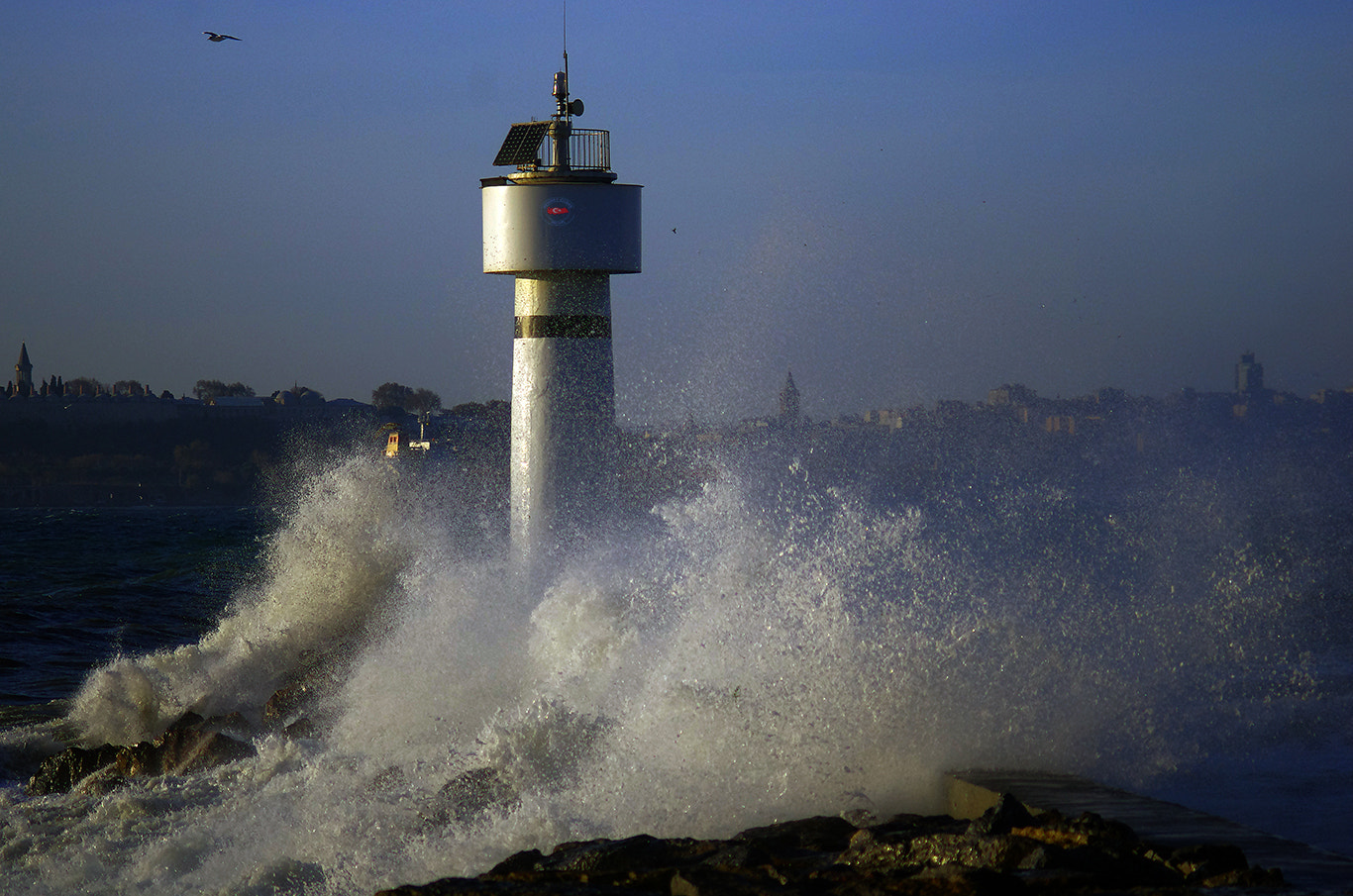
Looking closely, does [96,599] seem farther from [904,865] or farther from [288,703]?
[904,865]

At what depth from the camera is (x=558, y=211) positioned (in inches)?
371

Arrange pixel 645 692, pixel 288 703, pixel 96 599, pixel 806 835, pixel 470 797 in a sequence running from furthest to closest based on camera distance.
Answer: pixel 96 599
pixel 288 703
pixel 645 692
pixel 470 797
pixel 806 835

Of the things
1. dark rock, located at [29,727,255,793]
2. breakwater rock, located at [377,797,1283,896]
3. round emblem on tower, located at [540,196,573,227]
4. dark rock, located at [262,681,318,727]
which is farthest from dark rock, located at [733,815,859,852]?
round emblem on tower, located at [540,196,573,227]

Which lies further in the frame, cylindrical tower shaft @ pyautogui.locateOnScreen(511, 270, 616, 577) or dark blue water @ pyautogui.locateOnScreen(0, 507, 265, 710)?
dark blue water @ pyautogui.locateOnScreen(0, 507, 265, 710)

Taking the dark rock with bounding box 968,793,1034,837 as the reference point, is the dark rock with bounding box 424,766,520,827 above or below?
below

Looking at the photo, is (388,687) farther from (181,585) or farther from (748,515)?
(181,585)

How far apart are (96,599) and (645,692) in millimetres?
14953

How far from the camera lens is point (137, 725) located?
30.8ft

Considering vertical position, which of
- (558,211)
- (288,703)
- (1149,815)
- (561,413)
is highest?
(558,211)

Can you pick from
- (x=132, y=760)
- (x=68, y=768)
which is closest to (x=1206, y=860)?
(x=132, y=760)

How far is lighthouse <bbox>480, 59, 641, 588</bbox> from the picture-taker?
9367mm

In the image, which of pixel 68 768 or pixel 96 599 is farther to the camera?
pixel 96 599

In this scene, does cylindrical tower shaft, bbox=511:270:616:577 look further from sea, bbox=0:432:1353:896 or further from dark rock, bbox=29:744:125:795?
dark rock, bbox=29:744:125:795

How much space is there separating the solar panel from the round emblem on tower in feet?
1.34
